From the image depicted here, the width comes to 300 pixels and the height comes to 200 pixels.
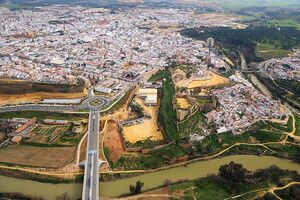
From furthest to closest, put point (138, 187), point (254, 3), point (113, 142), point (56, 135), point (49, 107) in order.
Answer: point (254, 3)
point (49, 107)
point (56, 135)
point (113, 142)
point (138, 187)

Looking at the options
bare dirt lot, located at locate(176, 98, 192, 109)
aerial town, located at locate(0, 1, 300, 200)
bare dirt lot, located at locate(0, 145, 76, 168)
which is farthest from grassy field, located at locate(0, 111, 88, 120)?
bare dirt lot, located at locate(176, 98, 192, 109)

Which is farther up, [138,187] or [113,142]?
[138,187]

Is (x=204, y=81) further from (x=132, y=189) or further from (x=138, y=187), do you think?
(x=132, y=189)

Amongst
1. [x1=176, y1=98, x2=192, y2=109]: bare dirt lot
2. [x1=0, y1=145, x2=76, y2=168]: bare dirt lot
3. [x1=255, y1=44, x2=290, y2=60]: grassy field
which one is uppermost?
[x1=255, y1=44, x2=290, y2=60]: grassy field

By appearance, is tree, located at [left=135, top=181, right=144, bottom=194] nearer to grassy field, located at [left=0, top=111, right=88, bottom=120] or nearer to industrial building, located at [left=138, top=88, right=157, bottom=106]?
grassy field, located at [left=0, top=111, right=88, bottom=120]

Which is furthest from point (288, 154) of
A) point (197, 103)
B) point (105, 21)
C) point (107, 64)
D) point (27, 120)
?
point (105, 21)

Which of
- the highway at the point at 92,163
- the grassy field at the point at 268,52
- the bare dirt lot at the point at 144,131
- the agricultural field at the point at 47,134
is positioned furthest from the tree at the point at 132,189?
the grassy field at the point at 268,52

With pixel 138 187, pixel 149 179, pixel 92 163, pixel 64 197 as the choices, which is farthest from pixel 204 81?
pixel 64 197
